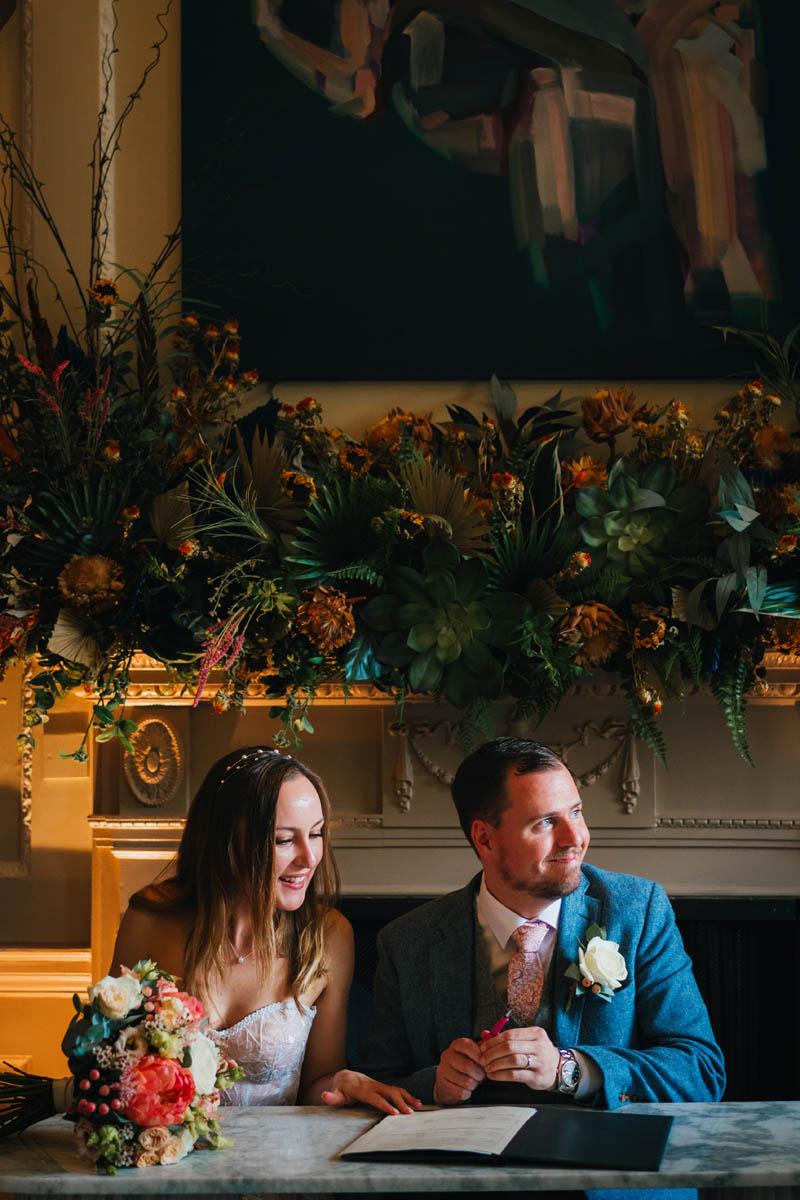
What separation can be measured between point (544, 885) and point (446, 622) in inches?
25.1

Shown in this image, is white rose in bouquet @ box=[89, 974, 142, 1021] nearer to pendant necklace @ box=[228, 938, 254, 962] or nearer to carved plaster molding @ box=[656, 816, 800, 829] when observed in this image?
pendant necklace @ box=[228, 938, 254, 962]

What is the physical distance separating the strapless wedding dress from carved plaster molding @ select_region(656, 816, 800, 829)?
1.20m

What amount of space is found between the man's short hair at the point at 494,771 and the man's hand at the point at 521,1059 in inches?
15.6

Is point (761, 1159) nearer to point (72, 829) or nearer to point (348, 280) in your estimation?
point (72, 829)

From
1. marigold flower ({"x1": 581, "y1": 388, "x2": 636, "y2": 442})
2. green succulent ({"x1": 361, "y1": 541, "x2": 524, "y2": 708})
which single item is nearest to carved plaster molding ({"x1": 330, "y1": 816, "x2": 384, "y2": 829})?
green succulent ({"x1": 361, "y1": 541, "x2": 524, "y2": 708})

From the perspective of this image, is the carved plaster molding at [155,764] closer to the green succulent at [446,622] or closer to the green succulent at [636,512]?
the green succulent at [446,622]

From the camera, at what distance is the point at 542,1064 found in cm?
187

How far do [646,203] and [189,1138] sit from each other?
2630 millimetres

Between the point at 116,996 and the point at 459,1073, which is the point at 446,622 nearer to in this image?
the point at 459,1073

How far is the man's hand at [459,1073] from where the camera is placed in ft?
6.20

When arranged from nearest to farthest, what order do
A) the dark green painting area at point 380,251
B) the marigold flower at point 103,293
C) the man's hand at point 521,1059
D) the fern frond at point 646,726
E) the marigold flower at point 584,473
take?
the man's hand at point 521,1059, the fern frond at point 646,726, the marigold flower at point 584,473, the marigold flower at point 103,293, the dark green painting area at point 380,251

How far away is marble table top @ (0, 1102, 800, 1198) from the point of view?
1529 mm

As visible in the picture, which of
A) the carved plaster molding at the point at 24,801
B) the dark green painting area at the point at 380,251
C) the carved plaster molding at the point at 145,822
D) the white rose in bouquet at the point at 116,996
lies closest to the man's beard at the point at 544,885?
the white rose in bouquet at the point at 116,996

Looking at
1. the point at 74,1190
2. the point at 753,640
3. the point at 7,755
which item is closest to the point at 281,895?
the point at 74,1190
